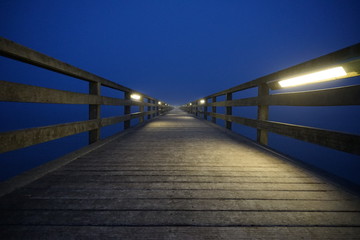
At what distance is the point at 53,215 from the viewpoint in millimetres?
1287

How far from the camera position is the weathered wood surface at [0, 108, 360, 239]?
1148mm

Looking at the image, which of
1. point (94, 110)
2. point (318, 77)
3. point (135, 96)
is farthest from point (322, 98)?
point (135, 96)

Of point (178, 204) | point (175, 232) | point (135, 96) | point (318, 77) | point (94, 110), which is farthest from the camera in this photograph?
point (135, 96)

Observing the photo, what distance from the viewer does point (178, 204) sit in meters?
1.44

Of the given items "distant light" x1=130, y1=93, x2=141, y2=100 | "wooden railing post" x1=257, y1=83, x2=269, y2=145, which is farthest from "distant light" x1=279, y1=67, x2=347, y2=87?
"distant light" x1=130, y1=93, x2=141, y2=100

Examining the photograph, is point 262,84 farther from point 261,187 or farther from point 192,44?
point 192,44

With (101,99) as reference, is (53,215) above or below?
below

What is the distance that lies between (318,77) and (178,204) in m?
2.22

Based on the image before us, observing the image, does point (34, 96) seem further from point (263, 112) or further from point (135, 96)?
point (135, 96)

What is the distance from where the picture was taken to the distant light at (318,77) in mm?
1997

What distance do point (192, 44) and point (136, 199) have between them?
206 meters

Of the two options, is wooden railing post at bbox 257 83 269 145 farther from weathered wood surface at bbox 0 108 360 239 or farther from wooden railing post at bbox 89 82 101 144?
wooden railing post at bbox 89 82 101 144

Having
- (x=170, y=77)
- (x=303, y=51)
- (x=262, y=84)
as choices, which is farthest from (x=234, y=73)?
(x=262, y=84)

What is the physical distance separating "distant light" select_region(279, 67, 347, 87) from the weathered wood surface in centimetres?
113
